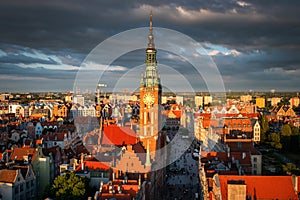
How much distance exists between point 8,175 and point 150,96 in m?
25.0

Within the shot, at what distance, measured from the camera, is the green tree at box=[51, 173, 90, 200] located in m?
34.3

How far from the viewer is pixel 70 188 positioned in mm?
34875

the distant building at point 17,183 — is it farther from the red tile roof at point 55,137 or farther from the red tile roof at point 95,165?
the red tile roof at point 55,137

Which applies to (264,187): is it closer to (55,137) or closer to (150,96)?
(150,96)

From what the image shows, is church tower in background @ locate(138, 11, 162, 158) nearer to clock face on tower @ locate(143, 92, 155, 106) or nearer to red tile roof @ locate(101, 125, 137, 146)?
clock face on tower @ locate(143, 92, 155, 106)

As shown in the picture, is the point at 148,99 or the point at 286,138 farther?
the point at 286,138

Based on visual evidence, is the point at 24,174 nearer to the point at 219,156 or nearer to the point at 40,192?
the point at 40,192

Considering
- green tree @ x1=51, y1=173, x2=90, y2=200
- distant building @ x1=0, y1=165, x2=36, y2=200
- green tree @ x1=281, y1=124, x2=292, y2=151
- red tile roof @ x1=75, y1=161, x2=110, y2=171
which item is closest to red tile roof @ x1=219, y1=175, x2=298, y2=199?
green tree @ x1=51, y1=173, x2=90, y2=200

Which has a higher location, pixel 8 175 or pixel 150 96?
pixel 150 96

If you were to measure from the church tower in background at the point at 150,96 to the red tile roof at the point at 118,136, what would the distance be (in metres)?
3.70

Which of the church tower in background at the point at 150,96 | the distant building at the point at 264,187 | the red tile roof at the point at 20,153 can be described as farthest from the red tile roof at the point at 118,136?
the distant building at the point at 264,187

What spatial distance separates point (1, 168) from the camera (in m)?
39.9

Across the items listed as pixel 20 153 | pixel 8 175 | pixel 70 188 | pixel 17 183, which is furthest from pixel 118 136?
pixel 8 175

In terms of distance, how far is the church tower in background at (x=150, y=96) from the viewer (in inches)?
2014
